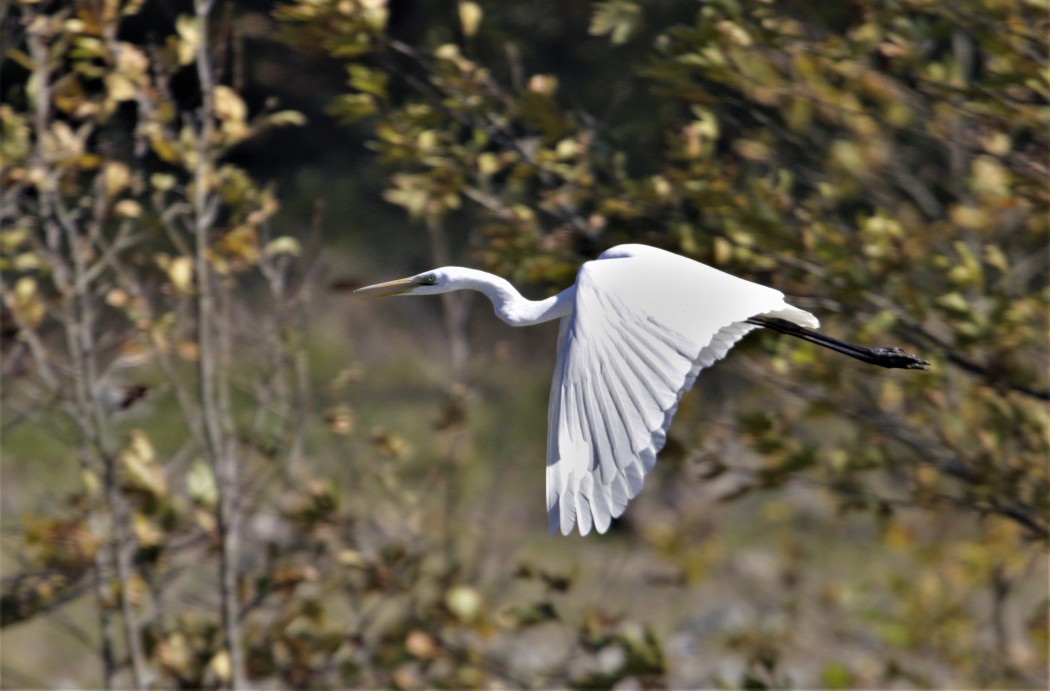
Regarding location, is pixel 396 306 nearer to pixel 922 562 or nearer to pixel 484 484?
pixel 484 484

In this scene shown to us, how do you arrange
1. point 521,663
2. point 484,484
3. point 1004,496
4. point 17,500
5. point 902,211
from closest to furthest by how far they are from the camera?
point 1004,496 < point 902,211 < point 521,663 < point 17,500 < point 484,484

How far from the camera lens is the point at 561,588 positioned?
3.43 meters

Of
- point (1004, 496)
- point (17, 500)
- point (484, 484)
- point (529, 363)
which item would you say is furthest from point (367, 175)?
point (1004, 496)

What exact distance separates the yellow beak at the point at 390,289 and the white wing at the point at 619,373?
45cm

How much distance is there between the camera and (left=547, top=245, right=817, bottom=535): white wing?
6.74ft

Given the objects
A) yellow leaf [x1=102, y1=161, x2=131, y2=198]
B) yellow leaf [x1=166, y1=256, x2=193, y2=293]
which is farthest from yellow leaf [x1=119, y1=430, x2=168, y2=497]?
yellow leaf [x1=102, y1=161, x2=131, y2=198]

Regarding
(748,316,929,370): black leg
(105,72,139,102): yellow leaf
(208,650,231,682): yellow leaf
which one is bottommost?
(208,650,231,682): yellow leaf

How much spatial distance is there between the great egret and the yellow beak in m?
0.25

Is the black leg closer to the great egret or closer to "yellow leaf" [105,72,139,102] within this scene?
the great egret

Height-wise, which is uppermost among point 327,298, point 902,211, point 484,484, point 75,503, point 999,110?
point 999,110

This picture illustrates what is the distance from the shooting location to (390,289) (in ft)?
9.46

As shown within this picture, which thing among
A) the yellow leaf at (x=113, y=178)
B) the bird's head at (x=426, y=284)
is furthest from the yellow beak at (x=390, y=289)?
the yellow leaf at (x=113, y=178)

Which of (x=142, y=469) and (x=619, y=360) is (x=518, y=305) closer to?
(x=619, y=360)

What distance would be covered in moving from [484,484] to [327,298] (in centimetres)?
141
